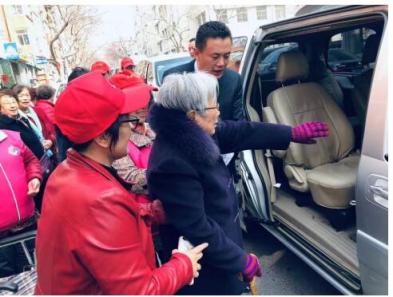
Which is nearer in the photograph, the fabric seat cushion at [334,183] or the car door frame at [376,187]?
the car door frame at [376,187]

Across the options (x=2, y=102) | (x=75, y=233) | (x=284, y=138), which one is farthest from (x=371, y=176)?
(x=2, y=102)

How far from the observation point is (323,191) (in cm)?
264

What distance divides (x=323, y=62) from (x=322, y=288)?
2194 mm

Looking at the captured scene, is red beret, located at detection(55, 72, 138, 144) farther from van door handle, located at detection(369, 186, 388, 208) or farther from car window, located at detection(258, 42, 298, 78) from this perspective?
car window, located at detection(258, 42, 298, 78)

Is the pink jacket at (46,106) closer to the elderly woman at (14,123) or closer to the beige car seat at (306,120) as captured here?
the elderly woman at (14,123)

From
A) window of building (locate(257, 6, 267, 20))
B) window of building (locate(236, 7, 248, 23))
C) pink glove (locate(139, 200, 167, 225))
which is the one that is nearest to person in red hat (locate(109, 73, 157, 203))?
pink glove (locate(139, 200, 167, 225))

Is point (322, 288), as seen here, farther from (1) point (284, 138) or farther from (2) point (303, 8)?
(2) point (303, 8)

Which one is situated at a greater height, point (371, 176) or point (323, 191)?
point (371, 176)

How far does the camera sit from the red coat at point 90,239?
1.10 m

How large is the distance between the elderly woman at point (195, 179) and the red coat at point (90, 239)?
0.27 m

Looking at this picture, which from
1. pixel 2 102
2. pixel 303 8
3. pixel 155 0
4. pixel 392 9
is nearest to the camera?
pixel 392 9

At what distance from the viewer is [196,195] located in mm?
1482

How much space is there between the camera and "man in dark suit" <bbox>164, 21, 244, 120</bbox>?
2631mm

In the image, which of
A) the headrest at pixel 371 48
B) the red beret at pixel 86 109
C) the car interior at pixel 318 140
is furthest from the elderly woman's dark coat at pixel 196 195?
the headrest at pixel 371 48
